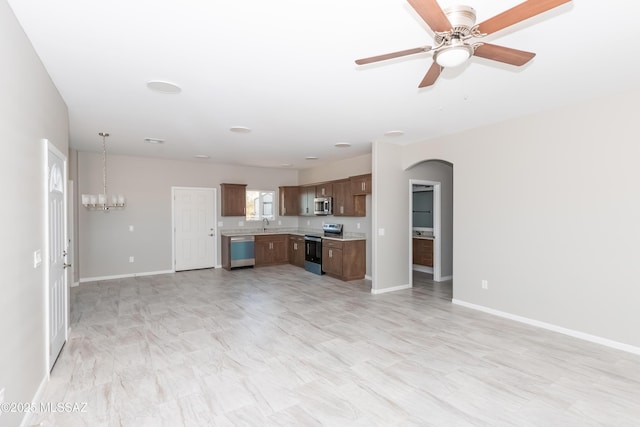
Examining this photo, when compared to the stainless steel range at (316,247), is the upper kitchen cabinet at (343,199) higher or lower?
higher

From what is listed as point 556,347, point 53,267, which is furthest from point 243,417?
point 556,347

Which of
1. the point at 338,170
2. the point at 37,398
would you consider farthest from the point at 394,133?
the point at 37,398

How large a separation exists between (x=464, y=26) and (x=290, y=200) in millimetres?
7398

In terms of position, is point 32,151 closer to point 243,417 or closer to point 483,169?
point 243,417

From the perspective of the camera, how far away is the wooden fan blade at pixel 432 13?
1487 mm

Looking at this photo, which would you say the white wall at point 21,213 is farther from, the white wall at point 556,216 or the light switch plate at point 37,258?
the white wall at point 556,216

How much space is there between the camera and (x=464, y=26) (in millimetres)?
1709

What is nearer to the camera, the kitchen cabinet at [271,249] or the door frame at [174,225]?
the door frame at [174,225]

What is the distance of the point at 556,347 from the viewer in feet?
11.1

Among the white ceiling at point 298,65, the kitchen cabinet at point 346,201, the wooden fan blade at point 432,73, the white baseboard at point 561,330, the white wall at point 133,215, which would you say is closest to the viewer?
the white ceiling at point 298,65

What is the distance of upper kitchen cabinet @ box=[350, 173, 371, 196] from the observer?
20.9 ft

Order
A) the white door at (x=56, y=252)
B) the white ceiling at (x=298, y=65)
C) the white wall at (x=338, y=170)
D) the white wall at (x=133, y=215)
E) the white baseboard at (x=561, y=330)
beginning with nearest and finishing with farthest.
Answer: the white ceiling at (x=298, y=65) → the white door at (x=56, y=252) → the white baseboard at (x=561, y=330) → the white wall at (x=133, y=215) → the white wall at (x=338, y=170)

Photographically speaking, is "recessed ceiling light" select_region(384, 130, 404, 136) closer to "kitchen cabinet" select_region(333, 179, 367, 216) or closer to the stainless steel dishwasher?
"kitchen cabinet" select_region(333, 179, 367, 216)

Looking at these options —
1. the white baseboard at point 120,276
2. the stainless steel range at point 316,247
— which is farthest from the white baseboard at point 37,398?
the stainless steel range at point 316,247
